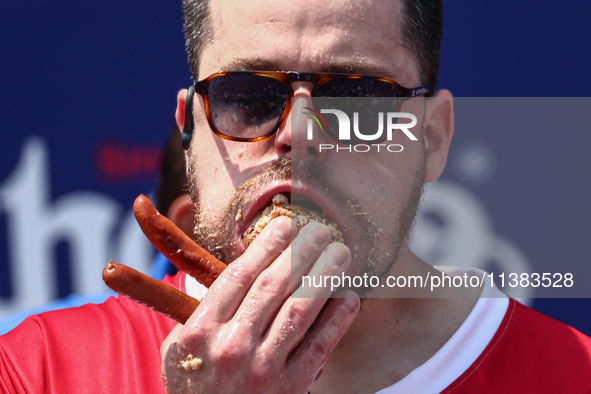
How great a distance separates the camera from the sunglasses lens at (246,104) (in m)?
1.78

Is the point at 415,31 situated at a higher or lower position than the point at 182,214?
higher

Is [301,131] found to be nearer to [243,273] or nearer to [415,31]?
[243,273]

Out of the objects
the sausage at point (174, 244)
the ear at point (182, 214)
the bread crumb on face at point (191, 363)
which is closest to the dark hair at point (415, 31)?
the sausage at point (174, 244)

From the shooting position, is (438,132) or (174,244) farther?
(438,132)

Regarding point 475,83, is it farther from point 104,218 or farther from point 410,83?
point 104,218

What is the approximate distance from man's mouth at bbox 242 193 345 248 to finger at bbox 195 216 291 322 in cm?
18

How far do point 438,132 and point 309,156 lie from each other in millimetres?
653

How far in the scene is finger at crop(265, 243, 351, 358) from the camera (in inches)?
55.1

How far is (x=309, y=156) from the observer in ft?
5.71

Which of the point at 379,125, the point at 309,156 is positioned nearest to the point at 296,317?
the point at 309,156

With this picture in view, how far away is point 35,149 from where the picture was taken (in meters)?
3.95

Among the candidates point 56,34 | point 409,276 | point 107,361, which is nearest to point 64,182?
point 56,34

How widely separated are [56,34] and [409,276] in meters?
2.93

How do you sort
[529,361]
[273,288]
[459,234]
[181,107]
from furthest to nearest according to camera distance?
[459,234] < [181,107] < [529,361] < [273,288]
